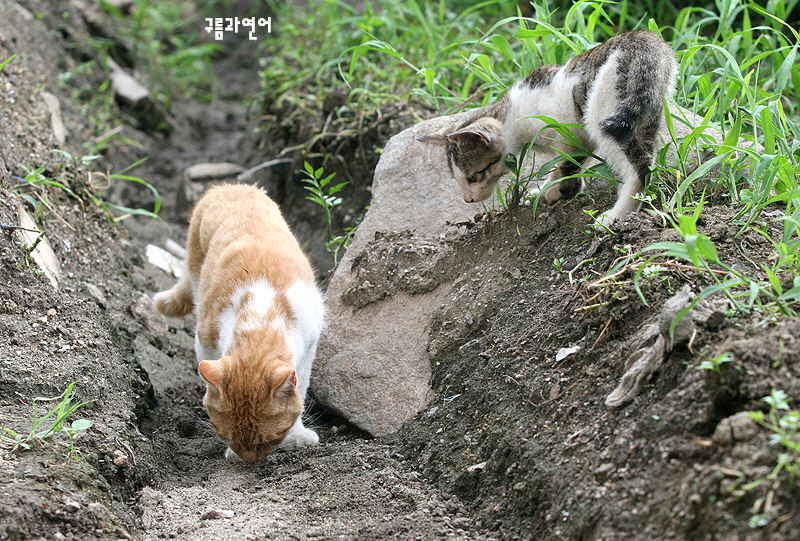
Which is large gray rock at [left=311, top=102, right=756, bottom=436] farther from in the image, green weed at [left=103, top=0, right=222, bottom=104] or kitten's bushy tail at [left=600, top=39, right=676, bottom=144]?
green weed at [left=103, top=0, right=222, bottom=104]

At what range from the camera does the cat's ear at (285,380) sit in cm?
275

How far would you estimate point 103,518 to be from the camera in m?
2.20

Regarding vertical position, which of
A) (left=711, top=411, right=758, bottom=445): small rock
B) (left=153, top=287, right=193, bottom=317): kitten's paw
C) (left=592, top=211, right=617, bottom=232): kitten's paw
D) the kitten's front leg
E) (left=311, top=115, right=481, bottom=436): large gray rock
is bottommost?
(left=153, top=287, right=193, bottom=317): kitten's paw

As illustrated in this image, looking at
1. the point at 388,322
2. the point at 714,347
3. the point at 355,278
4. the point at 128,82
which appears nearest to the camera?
the point at 714,347

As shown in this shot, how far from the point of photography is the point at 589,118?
120 inches

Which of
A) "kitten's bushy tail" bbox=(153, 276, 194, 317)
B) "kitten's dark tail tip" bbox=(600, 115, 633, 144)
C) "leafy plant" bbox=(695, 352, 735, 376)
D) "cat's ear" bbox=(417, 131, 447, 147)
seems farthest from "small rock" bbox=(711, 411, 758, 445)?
"kitten's bushy tail" bbox=(153, 276, 194, 317)

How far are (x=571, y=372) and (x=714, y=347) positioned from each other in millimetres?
557

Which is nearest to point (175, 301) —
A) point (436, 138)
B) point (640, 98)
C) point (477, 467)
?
point (436, 138)

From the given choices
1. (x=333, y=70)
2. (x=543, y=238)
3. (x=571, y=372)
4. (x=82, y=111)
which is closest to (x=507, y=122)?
(x=543, y=238)

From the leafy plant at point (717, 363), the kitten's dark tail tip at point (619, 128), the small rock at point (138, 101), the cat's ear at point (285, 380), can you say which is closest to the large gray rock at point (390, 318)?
the cat's ear at point (285, 380)

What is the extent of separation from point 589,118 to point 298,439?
2121mm

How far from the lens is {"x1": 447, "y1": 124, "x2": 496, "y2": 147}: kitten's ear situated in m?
3.40

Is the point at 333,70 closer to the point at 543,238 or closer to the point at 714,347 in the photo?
the point at 543,238

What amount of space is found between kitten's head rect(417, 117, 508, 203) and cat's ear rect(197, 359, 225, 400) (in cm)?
167
